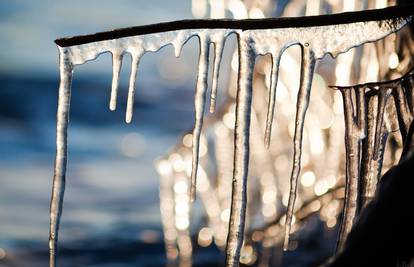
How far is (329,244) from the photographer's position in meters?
5.79

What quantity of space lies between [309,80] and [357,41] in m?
0.34

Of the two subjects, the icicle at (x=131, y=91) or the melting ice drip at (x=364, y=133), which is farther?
the icicle at (x=131, y=91)

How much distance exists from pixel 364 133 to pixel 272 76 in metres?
0.39

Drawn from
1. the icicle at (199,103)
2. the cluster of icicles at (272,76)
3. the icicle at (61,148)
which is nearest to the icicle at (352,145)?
the cluster of icicles at (272,76)

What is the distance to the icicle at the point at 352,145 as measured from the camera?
6.16 feet

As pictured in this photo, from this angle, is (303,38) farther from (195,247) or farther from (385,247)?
(195,247)

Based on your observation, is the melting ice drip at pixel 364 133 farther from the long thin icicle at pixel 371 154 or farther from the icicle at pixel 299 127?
the icicle at pixel 299 127

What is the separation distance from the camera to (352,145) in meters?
1.92

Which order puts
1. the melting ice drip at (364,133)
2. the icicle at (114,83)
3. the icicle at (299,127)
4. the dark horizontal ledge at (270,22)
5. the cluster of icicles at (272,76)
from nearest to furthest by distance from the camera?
1. the dark horizontal ledge at (270,22)
2. the cluster of icicles at (272,76)
3. the melting ice drip at (364,133)
4. the icicle at (299,127)
5. the icicle at (114,83)

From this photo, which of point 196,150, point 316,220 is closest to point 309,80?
→ point 196,150

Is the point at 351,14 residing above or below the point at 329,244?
above

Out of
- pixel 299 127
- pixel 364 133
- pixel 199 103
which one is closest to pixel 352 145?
pixel 364 133

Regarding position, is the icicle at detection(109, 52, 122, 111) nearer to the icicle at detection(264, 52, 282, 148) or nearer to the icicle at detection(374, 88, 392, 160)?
the icicle at detection(264, 52, 282, 148)

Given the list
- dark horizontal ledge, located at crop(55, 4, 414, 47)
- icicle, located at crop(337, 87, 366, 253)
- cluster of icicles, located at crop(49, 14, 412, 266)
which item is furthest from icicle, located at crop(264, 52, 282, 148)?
dark horizontal ledge, located at crop(55, 4, 414, 47)
